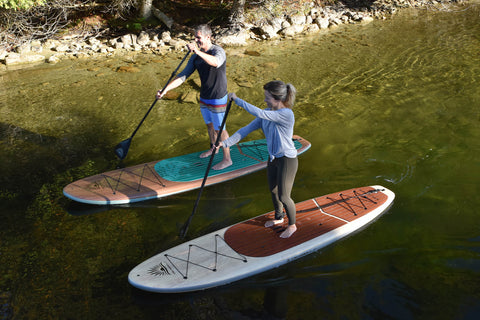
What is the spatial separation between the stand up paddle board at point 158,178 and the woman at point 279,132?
197 cm

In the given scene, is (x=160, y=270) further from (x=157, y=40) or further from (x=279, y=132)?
(x=157, y=40)

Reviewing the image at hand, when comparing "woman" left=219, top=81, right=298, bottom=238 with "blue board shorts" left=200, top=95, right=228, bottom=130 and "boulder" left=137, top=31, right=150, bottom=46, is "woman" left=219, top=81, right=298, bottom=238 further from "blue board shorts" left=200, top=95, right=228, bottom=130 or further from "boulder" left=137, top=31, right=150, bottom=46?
"boulder" left=137, top=31, right=150, bottom=46

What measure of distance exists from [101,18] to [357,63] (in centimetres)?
1013

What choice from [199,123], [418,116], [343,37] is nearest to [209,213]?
[199,123]

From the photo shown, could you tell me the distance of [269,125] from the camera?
4.20 metres

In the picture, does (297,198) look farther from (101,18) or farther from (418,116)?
(101,18)

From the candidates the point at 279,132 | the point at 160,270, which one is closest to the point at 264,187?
the point at 279,132

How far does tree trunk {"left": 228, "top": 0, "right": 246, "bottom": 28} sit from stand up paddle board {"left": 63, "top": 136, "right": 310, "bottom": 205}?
9.42m

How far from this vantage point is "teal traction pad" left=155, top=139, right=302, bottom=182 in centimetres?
642

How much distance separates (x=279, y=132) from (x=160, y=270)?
2.11 m

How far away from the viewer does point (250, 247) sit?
4734mm

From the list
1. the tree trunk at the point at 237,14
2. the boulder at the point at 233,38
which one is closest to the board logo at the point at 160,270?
the boulder at the point at 233,38

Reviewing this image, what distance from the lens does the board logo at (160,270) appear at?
14.2 ft

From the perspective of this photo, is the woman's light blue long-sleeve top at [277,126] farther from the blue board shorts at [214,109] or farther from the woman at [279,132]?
the blue board shorts at [214,109]
